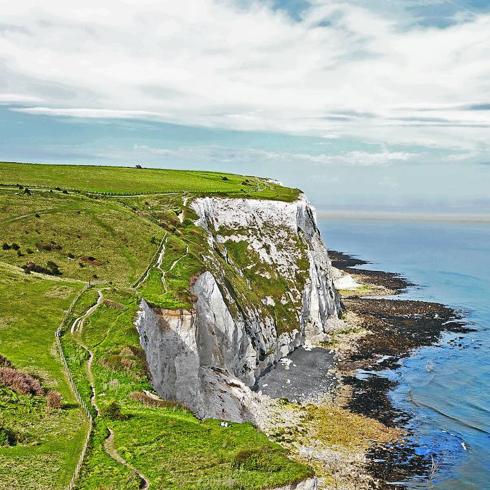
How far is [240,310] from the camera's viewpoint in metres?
65.4

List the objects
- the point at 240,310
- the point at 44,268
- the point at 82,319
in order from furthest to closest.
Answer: the point at 240,310 < the point at 44,268 < the point at 82,319

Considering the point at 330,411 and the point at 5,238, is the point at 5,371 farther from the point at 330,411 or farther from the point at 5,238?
the point at 330,411

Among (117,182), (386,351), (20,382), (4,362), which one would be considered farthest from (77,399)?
(117,182)

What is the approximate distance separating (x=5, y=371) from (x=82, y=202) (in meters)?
49.7

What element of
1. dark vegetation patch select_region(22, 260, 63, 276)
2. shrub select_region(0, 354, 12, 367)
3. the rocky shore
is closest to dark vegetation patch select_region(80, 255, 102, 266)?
dark vegetation patch select_region(22, 260, 63, 276)

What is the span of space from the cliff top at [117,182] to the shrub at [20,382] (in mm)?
56874

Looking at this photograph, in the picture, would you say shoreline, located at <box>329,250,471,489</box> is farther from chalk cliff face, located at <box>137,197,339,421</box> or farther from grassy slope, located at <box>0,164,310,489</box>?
grassy slope, located at <box>0,164,310,489</box>

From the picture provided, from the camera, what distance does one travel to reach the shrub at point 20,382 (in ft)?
86.3

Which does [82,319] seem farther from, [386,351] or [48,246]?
[386,351]

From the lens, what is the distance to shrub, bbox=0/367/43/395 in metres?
26.3

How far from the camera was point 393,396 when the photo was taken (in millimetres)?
63844

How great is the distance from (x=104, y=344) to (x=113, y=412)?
30.3 ft

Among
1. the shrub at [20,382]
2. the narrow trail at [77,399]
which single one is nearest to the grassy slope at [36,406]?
the narrow trail at [77,399]

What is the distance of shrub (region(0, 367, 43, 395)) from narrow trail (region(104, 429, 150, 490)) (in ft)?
17.9
